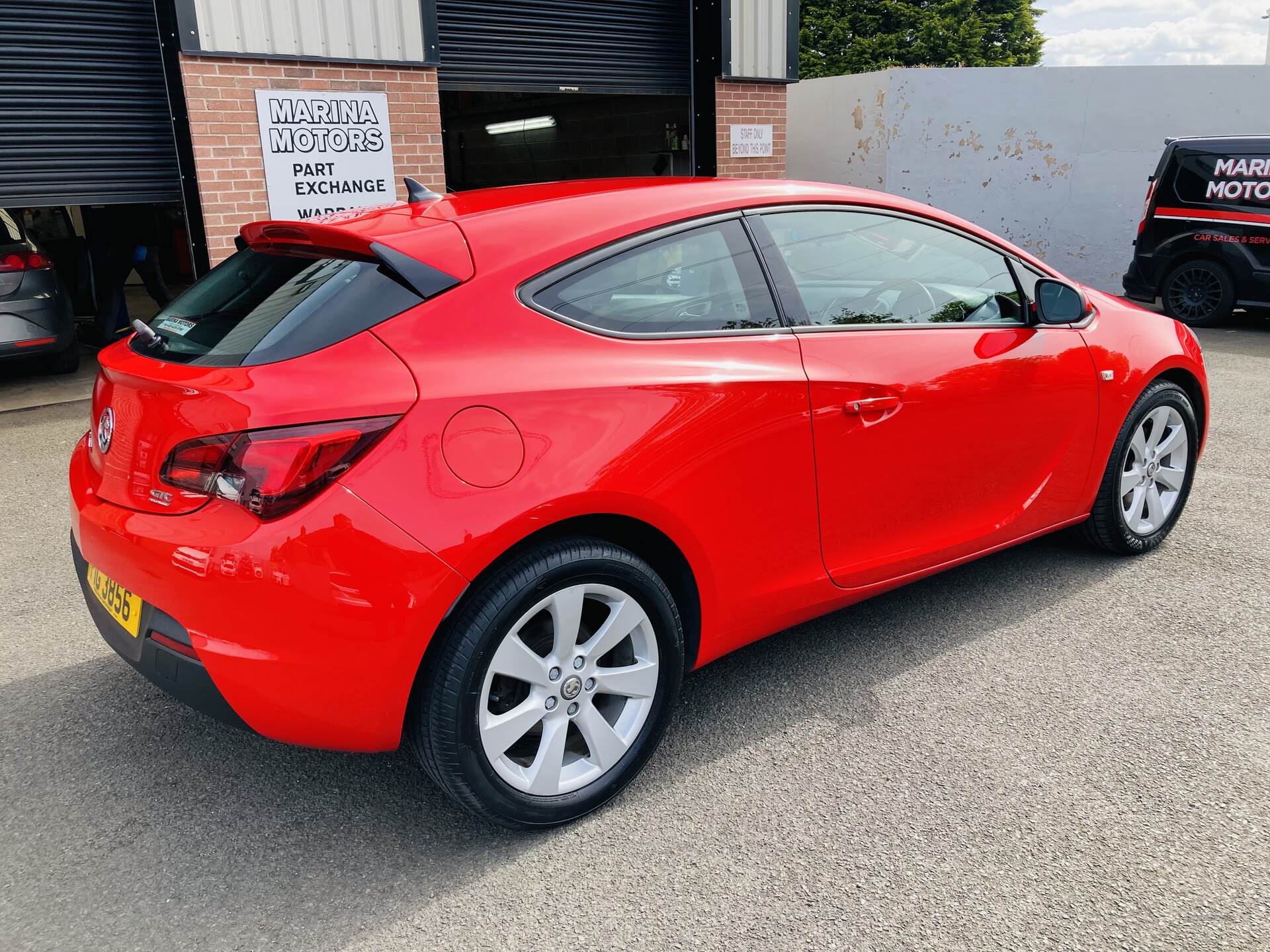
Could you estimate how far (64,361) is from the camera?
8547 millimetres

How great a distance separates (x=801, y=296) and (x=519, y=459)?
110 cm

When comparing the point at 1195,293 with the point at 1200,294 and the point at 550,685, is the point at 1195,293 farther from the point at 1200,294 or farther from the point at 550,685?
the point at 550,685

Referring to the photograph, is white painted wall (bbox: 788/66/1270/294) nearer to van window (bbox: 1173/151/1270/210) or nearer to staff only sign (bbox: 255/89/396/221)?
van window (bbox: 1173/151/1270/210)

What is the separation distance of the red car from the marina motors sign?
28.5ft

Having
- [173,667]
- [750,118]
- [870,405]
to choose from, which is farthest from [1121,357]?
[750,118]

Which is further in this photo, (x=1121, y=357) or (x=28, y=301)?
(x=28, y=301)

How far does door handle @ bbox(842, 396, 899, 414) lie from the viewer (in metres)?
2.90

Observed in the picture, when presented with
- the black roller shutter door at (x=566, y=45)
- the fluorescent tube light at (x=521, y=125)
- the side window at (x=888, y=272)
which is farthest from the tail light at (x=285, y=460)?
the fluorescent tube light at (x=521, y=125)

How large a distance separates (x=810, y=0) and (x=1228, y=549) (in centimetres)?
3048

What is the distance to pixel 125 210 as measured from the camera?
9867 millimetres

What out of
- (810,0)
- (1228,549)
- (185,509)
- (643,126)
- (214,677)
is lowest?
(1228,549)

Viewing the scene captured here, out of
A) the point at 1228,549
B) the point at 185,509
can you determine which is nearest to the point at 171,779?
the point at 185,509

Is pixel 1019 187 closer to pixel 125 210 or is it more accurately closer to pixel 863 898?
pixel 125 210

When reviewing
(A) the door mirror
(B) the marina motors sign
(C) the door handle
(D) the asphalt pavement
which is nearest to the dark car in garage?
(D) the asphalt pavement
